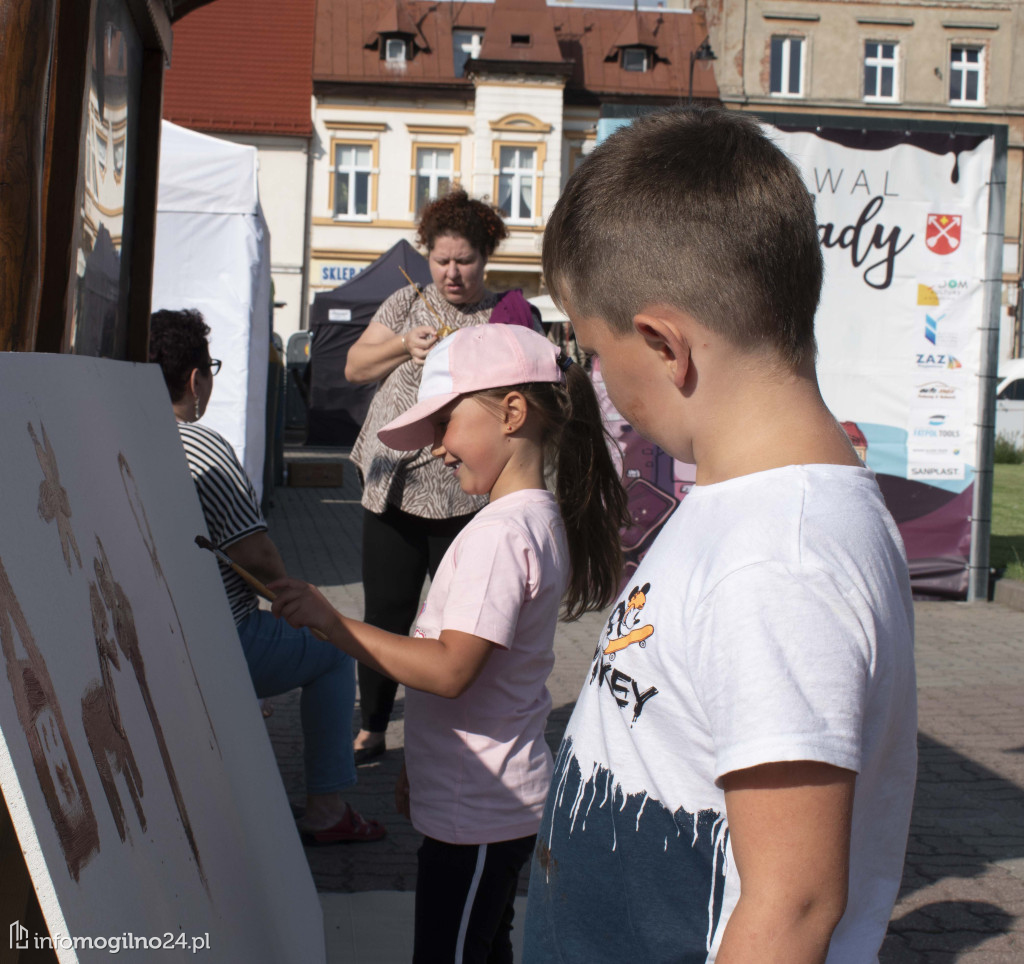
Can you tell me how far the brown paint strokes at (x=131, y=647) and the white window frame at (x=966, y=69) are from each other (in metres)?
36.4

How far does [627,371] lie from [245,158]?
6.84 meters

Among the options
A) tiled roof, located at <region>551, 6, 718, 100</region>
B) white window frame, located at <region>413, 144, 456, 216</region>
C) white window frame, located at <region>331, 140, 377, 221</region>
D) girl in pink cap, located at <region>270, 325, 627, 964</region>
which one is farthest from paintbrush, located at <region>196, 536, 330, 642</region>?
tiled roof, located at <region>551, 6, 718, 100</region>

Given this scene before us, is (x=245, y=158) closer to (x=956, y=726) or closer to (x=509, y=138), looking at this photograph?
(x=956, y=726)

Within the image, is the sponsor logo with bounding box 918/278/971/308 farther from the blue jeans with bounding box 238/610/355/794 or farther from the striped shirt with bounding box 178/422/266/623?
the striped shirt with bounding box 178/422/266/623

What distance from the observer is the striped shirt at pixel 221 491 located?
3.24 meters

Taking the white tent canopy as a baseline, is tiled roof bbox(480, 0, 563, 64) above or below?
above

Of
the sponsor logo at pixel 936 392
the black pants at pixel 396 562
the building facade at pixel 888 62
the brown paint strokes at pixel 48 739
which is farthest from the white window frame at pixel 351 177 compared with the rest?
the brown paint strokes at pixel 48 739

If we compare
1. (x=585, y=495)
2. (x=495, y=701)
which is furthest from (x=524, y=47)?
(x=495, y=701)

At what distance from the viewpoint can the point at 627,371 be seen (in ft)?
3.59

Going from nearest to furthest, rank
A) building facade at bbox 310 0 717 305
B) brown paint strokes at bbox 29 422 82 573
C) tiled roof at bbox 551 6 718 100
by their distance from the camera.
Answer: brown paint strokes at bbox 29 422 82 573, building facade at bbox 310 0 717 305, tiled roof at bbox 551 6 718 100

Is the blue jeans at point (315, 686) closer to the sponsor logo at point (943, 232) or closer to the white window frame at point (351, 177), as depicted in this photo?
the sponsor logo at point (943, 232)

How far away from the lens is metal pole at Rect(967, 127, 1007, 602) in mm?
7594

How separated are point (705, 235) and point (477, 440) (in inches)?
47.2

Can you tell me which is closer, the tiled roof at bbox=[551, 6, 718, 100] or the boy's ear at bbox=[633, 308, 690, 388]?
the boy's ear at bbox=[633, 308, 690, 388]
